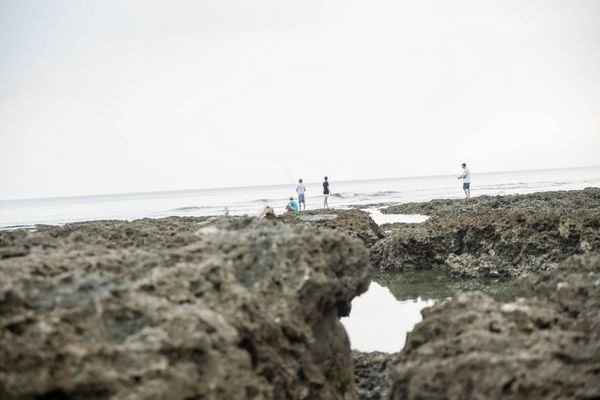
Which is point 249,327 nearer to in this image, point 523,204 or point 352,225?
point 352,225

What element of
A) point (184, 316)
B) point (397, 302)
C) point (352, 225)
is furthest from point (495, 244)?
point (184, 316)

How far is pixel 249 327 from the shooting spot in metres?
4.10

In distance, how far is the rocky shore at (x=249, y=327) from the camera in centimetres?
341

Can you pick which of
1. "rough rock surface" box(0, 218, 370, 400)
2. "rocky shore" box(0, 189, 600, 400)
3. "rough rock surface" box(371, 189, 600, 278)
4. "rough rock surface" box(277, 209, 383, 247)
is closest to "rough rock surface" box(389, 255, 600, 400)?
"rocky shore" box(0, 189, 600, 400)

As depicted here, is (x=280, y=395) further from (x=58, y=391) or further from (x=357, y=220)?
(x=357, y=220)

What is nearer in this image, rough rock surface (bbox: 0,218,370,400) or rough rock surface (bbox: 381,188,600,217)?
rough rock surface (bbox: 0,218,370,400)

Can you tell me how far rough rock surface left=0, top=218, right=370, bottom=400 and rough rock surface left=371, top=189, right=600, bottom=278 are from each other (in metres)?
6.78

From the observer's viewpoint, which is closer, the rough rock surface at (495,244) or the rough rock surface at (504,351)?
the rough rock surface at (504,351)

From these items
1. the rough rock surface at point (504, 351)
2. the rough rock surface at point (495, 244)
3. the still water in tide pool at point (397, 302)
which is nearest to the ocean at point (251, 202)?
the rough rock surface at point (495, 244)

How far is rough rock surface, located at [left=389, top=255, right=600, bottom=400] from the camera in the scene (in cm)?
382

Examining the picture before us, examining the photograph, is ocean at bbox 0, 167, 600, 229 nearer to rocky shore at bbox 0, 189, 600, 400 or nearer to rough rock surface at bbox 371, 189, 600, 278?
rough rock surface at bbox 371, 189, 600, 278

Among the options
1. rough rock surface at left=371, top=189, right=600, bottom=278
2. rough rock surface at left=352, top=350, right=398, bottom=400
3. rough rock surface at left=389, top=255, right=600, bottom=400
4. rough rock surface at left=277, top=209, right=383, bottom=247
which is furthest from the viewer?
rough rock surface at left=277, top=209, right=383, bottom=247

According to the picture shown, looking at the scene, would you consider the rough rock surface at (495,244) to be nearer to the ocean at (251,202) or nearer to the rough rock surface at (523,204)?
the rough rock surface at (523,204)

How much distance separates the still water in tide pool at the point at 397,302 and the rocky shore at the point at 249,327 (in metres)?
1.42
